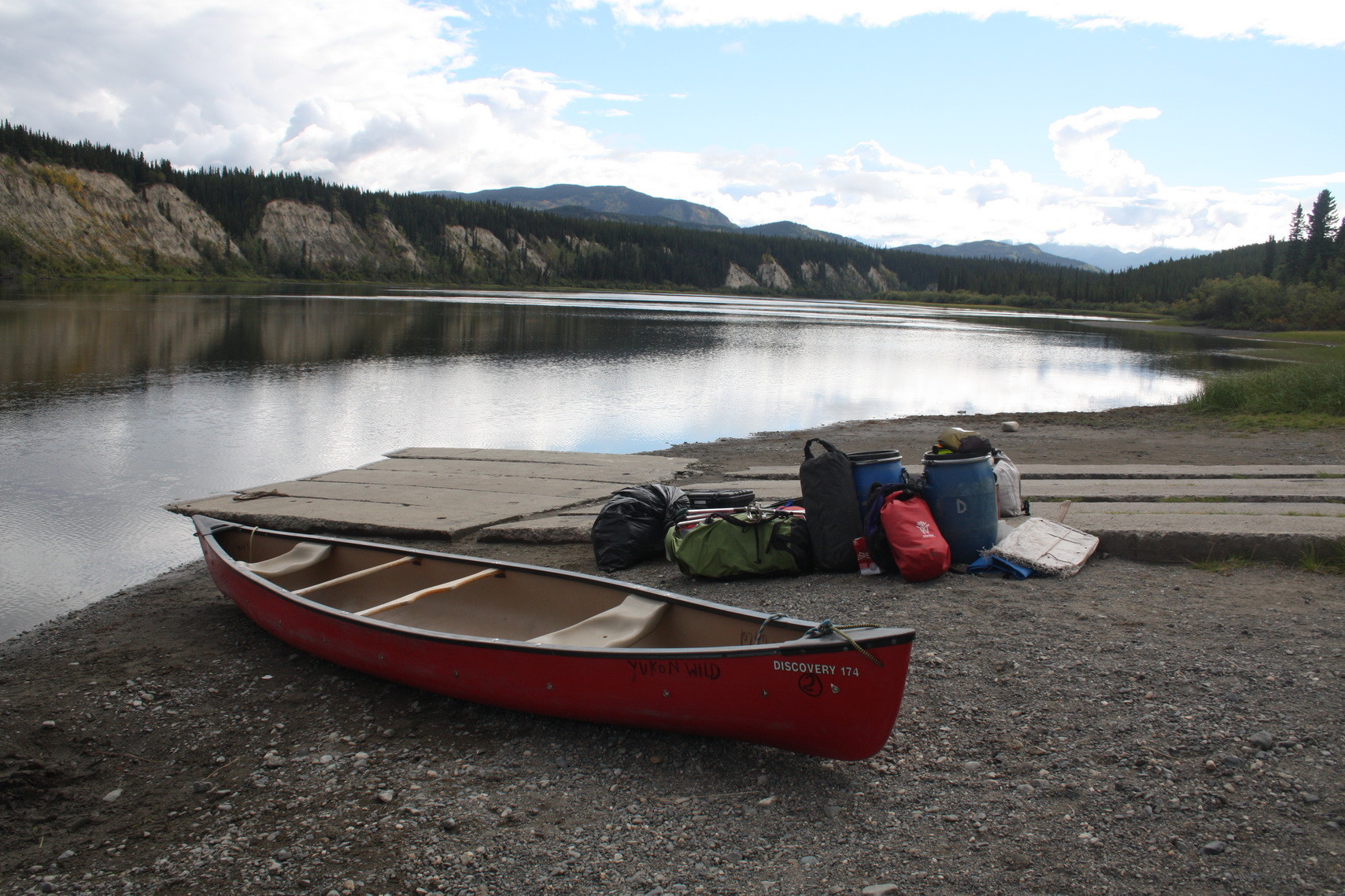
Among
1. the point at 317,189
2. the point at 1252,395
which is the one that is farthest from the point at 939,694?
the point at 317,189

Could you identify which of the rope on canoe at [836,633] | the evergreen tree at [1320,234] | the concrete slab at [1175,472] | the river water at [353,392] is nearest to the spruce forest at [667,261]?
the evergreen tree at [1320,234]

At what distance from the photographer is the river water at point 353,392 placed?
1082 centimetres

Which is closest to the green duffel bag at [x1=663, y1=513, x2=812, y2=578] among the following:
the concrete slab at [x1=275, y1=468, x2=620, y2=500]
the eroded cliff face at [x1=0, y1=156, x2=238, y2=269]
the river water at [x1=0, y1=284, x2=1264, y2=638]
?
the concrete slab at [x1=275, y1=468, x2=620, y2=500]

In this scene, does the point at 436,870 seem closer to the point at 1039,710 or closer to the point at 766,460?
the point at 1039,710

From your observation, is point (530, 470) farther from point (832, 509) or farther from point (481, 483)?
point (832, 509)

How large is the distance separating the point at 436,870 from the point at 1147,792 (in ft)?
9.82

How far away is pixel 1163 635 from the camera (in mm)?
5098

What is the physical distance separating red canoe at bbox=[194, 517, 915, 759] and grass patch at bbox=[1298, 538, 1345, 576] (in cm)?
438

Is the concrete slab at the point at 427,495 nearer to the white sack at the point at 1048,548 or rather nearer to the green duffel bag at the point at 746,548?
the green duffel bag at the point at 746,548

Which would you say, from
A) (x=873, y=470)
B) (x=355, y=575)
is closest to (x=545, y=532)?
(x=355, y=575)

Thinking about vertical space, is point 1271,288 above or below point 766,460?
above

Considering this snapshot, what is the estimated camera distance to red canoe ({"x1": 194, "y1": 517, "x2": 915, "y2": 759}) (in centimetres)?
Answer: 383

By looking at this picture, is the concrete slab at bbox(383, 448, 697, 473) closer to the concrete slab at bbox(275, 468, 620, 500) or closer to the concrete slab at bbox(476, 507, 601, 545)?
the concrete slab at bbox(275, 468, 620, 500)

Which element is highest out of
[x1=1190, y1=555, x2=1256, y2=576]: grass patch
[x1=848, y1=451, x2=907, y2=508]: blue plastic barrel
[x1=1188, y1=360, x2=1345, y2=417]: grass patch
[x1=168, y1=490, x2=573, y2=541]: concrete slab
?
[x1=1188, y1=360, x2=1345, y2=417]: grass patch
